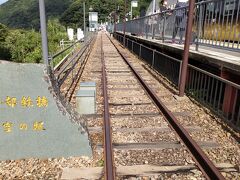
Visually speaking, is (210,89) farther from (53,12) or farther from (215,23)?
(53,12)

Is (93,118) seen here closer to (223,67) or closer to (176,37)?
(223,67)

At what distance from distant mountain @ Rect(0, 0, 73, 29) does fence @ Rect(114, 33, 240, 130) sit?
162026 mm

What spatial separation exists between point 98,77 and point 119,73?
4.54 feet

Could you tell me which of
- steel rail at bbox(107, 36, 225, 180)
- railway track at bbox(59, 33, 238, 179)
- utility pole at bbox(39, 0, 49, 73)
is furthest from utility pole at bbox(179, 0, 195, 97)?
utility pole at bbox(39, 0, 49, 73)

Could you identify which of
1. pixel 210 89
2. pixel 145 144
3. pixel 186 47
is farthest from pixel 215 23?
pixel 145 144

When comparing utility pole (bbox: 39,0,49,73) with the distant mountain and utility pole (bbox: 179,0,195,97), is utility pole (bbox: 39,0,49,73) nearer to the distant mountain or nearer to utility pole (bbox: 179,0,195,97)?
utility pole (bbox: 179,0,195,97)

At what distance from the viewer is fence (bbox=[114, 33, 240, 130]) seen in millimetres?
6278

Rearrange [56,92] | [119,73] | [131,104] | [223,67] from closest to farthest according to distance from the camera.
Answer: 1. [56,92]
2. [223,67]
3. [131,104]
4. [119,73]

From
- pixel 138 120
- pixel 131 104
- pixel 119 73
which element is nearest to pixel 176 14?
pixel 119 73

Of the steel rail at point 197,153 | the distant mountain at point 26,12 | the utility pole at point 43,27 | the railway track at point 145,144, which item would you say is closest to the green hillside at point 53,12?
the distant mountain at point 26,12

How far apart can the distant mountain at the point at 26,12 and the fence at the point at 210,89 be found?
162 metres

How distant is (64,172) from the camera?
4.23 metres

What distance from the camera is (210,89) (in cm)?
758

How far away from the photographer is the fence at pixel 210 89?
628cm
